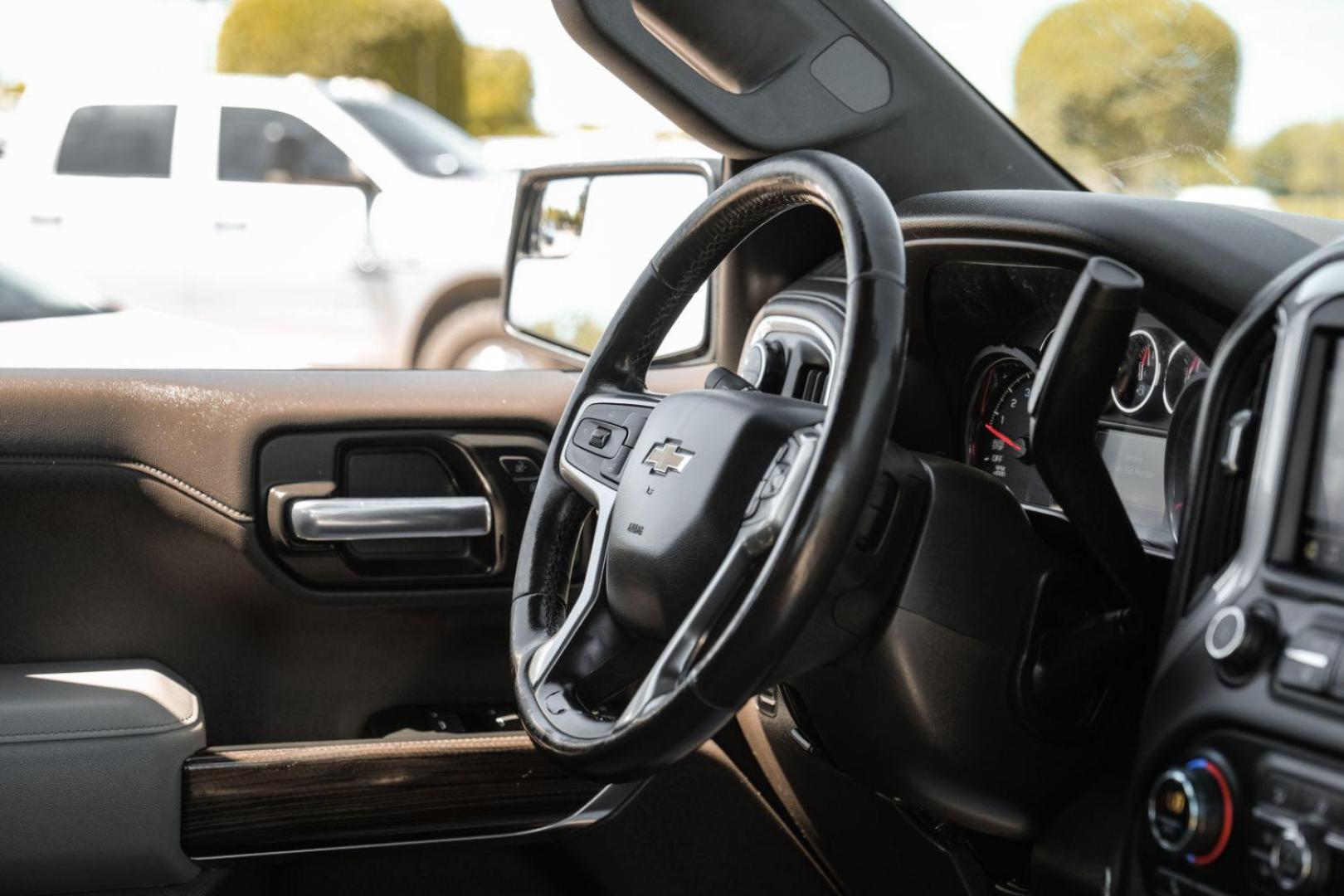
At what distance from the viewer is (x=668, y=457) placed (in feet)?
4.16

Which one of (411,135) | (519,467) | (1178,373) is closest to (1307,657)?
(1178,373)

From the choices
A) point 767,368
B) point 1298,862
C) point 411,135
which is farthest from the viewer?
point 411,135

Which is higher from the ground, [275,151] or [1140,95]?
[1140,95]

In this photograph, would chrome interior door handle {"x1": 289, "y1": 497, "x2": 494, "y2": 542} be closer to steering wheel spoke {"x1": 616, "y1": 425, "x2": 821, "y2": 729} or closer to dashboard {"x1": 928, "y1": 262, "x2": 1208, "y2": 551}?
dashboard {"x1": 928, "y1": 262, "x2": 1208, "y2": 551}

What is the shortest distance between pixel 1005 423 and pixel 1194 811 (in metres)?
0.65

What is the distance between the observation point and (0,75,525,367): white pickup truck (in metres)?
4.12

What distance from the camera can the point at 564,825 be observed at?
187cm

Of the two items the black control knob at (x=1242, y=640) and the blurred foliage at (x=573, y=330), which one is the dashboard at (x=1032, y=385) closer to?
the black control knob at (x=1242, y=640)

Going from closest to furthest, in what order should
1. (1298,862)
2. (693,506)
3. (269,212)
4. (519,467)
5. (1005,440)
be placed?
(1298,862) → (693,506) → (1005,440) → (519,467) → (269,212)

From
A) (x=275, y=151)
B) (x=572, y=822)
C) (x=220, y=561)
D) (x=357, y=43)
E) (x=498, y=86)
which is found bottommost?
(x=572, y=822)

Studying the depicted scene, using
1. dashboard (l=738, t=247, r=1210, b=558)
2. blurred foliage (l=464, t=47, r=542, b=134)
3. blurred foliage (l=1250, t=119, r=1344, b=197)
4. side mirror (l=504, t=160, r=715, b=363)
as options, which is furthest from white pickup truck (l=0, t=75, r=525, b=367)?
blurred foliage (l=464, t=47, r=542, b=134)

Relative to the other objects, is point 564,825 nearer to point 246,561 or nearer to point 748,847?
point 748,847

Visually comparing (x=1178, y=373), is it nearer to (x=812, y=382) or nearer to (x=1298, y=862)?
(x=812, y=382)

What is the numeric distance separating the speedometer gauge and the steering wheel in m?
0.39
